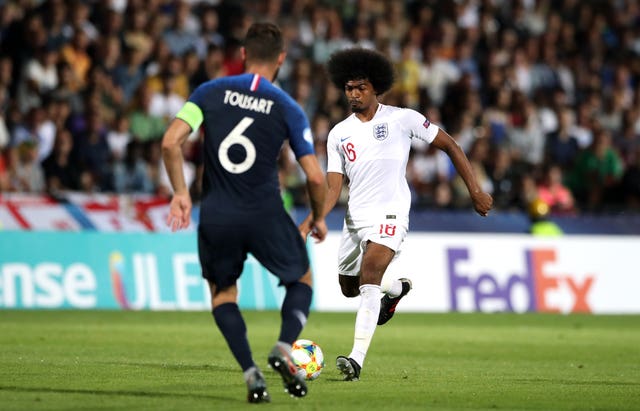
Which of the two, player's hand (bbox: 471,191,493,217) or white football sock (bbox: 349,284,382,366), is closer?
white football sock (bbox: 349,284,382,366)

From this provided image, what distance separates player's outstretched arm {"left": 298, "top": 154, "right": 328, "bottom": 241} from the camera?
28.3ft

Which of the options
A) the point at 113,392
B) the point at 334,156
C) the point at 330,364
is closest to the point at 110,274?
the point at 330,364

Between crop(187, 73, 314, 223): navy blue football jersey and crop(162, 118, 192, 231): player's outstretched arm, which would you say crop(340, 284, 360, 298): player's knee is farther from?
crop(162, 118, 192, 231): player's outstretched arm

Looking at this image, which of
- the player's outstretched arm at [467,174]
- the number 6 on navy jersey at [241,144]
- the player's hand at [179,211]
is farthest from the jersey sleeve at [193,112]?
the player's outstretched arm at [467,174]

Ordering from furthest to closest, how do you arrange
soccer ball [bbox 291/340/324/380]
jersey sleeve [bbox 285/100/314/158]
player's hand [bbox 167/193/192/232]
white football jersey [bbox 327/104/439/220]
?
white football jersey [bbox 327/104/439/220] → soccer ball [bbox 291/340/324/380] → jersey sleeve [bbox 285/100/314/158] → player's hand [bbox 167/193/192/232]

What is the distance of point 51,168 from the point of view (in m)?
20.6

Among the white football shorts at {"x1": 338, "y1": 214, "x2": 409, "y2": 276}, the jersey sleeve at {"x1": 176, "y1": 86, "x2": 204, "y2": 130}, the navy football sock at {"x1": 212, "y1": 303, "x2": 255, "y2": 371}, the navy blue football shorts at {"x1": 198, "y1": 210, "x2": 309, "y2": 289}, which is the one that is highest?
the jersey sleeve at {"x1": 176, "y1": 86, "x2": 204, "y2": 130}

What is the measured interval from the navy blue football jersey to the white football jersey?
2.45 m

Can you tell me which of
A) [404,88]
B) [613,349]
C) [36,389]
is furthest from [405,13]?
[36,389]

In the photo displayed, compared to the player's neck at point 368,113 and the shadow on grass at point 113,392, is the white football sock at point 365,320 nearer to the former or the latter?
the player's neck at point 368,113

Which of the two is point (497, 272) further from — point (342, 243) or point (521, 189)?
point (342, 243)

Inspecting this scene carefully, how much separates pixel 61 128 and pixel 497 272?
7.56 meters

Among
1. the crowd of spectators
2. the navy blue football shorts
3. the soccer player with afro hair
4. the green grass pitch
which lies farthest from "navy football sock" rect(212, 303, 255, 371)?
the crowd of spectators

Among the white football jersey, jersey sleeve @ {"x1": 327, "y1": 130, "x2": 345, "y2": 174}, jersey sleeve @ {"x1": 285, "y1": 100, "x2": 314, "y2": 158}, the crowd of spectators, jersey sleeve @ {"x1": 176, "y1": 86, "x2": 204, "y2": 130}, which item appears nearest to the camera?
jersey sleeve @ {"x1": 176, "y1": 86, "x2": 204, "y2": 130}
